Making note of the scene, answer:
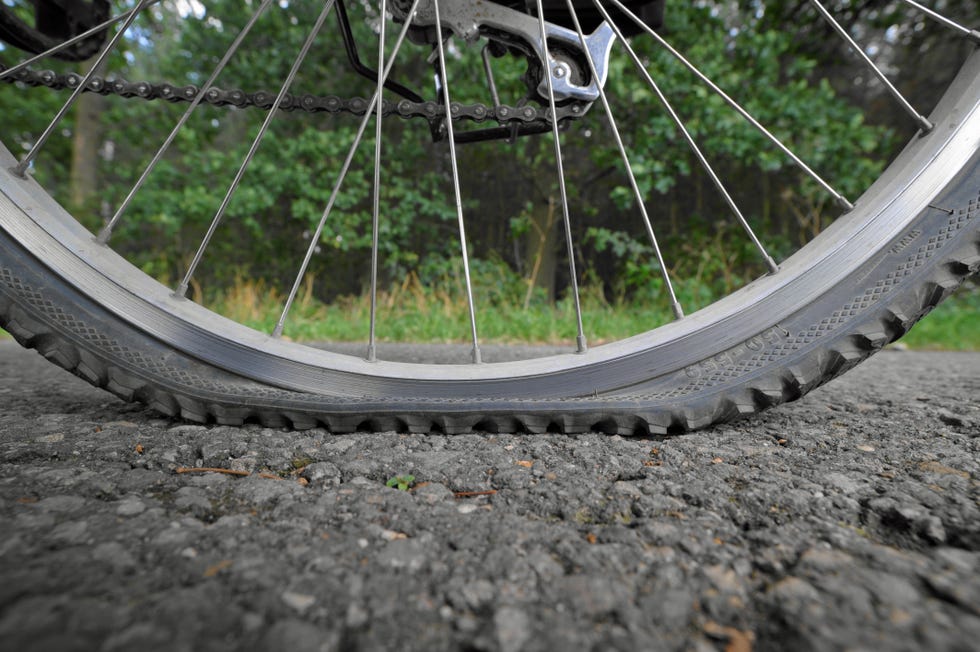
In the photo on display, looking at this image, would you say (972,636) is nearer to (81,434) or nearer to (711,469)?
(711,469)

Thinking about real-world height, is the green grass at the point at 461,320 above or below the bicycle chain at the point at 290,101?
above

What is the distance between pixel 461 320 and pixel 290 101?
103 inches

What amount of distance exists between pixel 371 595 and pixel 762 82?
5.42 metres

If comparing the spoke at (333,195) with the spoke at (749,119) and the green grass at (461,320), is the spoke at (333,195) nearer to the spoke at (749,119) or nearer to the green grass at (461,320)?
the spoke at (749,119)

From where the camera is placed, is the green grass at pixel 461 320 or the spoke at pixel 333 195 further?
the green grass at pixel 461 320

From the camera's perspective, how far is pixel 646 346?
3.20 feet

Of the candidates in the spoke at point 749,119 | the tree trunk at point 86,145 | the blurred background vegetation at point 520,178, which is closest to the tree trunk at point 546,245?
the blurred background vegetation at point 520,178

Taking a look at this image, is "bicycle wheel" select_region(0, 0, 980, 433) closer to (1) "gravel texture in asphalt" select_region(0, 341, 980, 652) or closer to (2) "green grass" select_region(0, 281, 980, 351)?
(1) "gravel texture in asphalt" select_region(0, 341, 980, 652)

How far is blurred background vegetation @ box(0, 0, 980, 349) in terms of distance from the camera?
4531 mm

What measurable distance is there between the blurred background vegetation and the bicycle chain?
2.36 meters

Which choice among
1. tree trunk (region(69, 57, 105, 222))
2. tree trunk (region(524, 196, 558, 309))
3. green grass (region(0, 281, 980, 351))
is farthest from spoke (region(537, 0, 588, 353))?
tree trunk (region(69, 57, 105, 222))

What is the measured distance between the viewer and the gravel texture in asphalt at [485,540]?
0.45 metres

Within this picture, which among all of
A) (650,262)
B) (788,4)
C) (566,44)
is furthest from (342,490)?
(788,4)

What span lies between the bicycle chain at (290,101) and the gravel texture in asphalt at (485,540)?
74 cm
